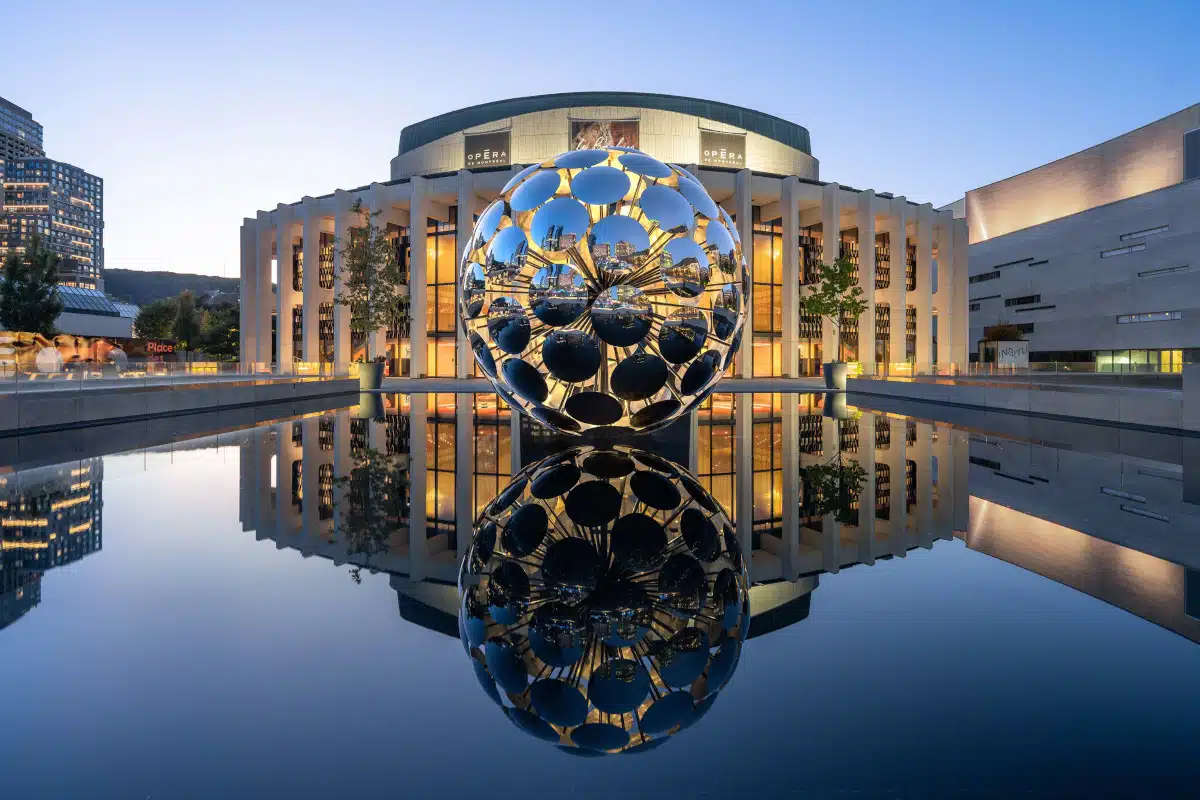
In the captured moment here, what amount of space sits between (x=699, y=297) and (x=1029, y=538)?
11.3 feet

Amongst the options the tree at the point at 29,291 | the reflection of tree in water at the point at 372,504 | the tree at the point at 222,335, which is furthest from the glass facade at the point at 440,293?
the tree at the point at 222,335

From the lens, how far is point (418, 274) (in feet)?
132

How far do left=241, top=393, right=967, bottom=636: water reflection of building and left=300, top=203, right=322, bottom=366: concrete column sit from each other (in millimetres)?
34134

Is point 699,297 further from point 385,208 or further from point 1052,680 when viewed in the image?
point 385,208

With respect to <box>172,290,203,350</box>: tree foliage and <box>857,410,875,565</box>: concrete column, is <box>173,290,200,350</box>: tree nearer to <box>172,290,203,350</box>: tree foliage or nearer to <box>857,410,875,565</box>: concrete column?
<box>172,290,203,350</box>: tree foliage

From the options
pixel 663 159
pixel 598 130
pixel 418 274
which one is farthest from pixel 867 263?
pixel 418 274

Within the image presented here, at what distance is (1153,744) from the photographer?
7.38 ft

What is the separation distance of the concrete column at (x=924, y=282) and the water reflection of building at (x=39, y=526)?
155ft

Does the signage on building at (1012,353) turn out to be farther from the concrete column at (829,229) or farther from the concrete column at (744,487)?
the concrete column at (744,487)

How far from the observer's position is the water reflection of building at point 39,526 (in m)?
3.87

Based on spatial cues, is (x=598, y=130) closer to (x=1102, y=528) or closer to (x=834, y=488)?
(x=834, y=488)

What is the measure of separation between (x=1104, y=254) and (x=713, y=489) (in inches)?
2407

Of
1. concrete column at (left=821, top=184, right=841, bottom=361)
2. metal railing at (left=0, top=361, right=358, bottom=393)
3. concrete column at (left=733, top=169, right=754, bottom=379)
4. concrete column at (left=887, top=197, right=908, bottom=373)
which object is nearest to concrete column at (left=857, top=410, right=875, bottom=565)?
metal railing at (left=0, top=361, right=358, bottom=393)

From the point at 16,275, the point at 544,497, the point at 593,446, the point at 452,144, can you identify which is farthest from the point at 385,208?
the point at 544,497
